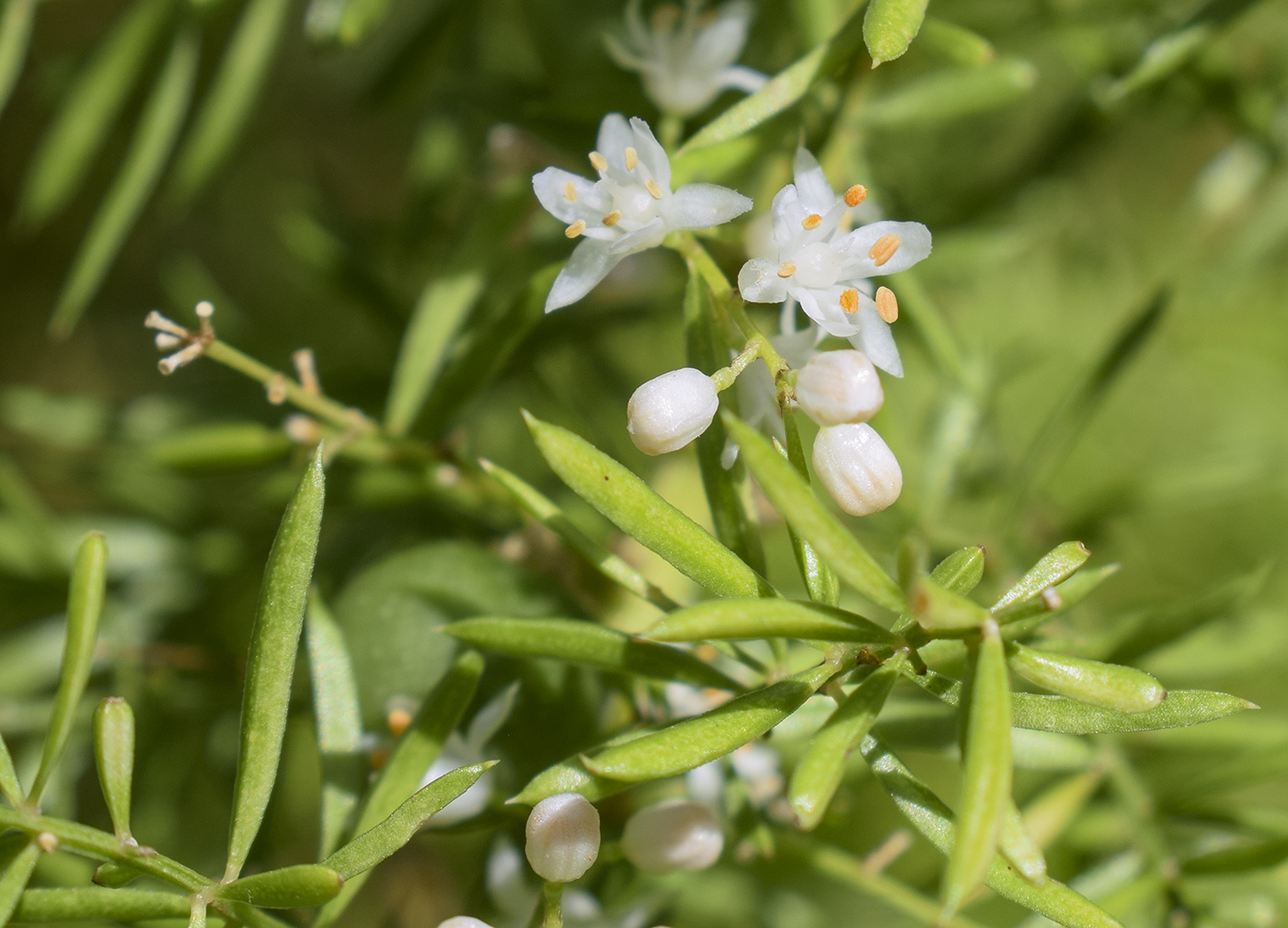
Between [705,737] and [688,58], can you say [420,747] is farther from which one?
[688,58]

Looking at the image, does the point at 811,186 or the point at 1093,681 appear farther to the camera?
the point at 811,186

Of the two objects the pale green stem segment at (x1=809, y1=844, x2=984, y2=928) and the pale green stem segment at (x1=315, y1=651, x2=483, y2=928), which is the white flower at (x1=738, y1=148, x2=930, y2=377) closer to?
the pale green stem segment at (x1=315, y1=651, x2=483, y2=928)

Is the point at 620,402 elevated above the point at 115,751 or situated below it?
below

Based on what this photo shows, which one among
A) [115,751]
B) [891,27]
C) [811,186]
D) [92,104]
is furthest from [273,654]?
[92,104]

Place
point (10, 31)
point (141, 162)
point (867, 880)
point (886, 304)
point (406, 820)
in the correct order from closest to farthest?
point (406, 820) → point (886, 304) → point (867, 880) → point (10, 31) → point (141, 162)

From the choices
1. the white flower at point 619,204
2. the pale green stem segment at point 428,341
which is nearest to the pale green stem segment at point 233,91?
the pale green stem segment at point 428,341

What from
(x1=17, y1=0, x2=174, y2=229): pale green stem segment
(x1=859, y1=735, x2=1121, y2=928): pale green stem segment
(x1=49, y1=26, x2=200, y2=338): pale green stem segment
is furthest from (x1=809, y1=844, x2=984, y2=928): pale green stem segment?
(x1=17, y1=0, x2=174, y2=229): pale green stem segment

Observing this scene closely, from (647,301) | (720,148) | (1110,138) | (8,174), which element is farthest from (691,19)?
(8,174)

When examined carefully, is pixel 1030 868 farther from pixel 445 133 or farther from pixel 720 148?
pixel 445 133
